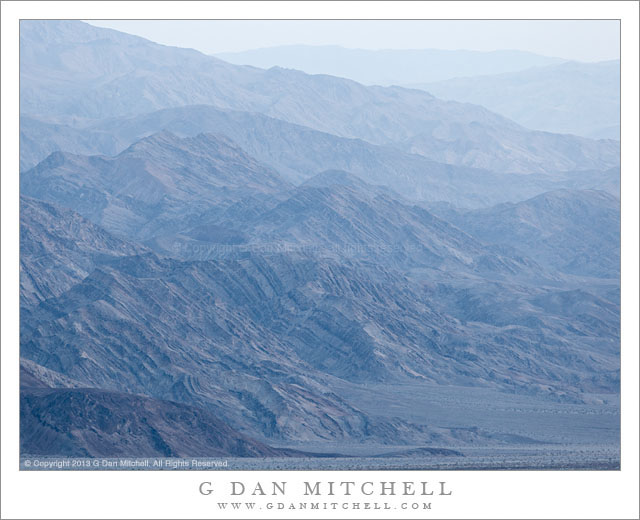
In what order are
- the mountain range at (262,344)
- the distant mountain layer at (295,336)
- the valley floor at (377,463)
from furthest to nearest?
1. the distant mountain layer at (295,336)
2. the mountain range at (262,344)
3. the valley floor at (377,463)

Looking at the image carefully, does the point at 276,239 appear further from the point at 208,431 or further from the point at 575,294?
the point at 208,431

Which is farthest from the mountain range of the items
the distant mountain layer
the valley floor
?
the valley floor

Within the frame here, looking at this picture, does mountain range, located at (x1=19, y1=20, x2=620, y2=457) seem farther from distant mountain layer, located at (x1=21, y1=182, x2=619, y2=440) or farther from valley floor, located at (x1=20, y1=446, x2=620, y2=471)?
valley floor, located at (x1=20, y1=446, x2=620, y2=471)

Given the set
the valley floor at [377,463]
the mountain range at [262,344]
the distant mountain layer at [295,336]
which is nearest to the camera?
the valley floor at [377,463]

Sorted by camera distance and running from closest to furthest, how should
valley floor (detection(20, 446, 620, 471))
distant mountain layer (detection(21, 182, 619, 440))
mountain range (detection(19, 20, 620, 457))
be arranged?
1. valley floor (detection(20, 446, 620, 471))
2. mountain range (detection(19, 20, 620, 457))
3. distant mountain layer (detection(21, 182, 619, 440))

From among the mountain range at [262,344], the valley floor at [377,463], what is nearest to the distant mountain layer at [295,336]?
the mountain range at [262,344]

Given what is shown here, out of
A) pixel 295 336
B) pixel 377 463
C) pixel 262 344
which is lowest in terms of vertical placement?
pixel 377 463

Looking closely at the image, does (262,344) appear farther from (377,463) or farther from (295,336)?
(377,463)

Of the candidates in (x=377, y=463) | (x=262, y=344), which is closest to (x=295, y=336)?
(x=262, y=344)

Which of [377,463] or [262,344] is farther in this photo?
[262,344]

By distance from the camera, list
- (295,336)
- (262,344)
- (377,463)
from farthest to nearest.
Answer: (295,336) < (262,344) < (377,463)

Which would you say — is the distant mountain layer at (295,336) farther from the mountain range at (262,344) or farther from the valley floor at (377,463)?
the valley floor at (377,463)
